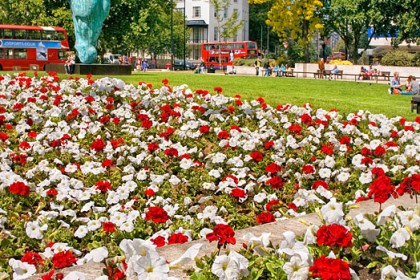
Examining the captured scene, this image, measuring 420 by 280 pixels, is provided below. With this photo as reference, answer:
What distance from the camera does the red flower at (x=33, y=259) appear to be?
10.2 ft

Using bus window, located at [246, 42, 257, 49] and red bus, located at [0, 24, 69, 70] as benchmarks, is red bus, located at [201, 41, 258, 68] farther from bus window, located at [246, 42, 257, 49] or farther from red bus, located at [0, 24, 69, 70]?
red bus, located at [0, 24, 69, 70]

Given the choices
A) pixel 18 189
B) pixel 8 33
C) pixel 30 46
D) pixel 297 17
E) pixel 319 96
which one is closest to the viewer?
pixel 18 189

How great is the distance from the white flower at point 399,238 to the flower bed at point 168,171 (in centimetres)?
1

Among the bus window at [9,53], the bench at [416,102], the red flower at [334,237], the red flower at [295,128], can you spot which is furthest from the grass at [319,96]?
the bus window at [9,53]

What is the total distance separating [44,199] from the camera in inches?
201

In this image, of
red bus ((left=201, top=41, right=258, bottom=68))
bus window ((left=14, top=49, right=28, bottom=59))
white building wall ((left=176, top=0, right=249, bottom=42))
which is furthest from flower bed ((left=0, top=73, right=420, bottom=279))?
white building wall ((left=176, top=0, right=249, bottom=42))

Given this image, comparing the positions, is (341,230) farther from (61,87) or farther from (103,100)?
(61,87)

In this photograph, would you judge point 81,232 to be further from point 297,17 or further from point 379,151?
point 297,17

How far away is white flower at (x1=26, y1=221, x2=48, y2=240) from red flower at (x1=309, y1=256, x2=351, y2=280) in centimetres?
238

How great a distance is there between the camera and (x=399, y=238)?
9.27 feet

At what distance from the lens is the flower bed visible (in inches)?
150

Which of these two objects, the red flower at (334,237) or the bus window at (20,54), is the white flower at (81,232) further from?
the bus window at (20,54)

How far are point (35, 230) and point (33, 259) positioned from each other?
38.8 inches

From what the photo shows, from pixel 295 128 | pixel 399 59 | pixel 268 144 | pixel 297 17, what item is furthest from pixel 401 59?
pixel 268 144
